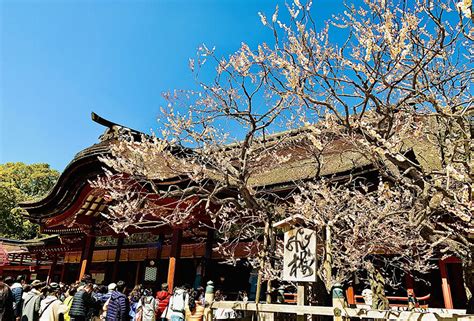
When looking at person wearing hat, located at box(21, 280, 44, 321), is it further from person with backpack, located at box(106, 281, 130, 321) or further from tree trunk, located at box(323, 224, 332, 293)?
tree trunk, located at box(323, 224, 332, 293)

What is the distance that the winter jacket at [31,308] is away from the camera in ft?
20.6

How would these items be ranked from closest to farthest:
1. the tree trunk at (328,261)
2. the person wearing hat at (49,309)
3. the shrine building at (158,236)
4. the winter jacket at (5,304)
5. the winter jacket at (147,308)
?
1. the tree trunk at (328,261)
2. the winter jacket at (5,304)
3. the person wearing hat at (49,309)
4. the winter jacket at (147,308)
5. the shrine building at (158,236)

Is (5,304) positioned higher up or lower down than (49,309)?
higher up

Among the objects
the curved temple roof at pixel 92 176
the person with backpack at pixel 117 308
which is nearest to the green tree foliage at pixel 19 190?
the curved temple roof at pixel 92 176

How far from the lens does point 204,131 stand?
6652 millimetres

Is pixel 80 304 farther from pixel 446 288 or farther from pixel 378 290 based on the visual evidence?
pixel 446 288

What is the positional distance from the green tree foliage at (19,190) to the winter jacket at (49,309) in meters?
28.8

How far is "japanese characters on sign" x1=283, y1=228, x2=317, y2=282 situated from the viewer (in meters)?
4.50

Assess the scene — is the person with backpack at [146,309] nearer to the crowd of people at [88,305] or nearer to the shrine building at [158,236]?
the crowd of people at [88,305]

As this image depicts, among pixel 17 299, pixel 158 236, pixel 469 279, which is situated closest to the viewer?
pixel 469 279

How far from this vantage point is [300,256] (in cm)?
468

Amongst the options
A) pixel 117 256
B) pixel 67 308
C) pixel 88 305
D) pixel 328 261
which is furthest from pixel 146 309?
pixel 117 256

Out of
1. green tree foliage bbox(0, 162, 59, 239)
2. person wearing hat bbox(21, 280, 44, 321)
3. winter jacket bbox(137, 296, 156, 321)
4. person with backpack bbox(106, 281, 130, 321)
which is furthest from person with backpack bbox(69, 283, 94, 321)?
green tree foliage bbox(0, 162, 59, 239)

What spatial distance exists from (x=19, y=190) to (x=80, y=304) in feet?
108
